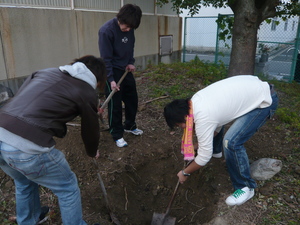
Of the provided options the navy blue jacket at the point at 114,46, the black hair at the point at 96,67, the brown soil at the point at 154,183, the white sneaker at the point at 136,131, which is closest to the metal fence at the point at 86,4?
the navy blue jacket at the point at 114,46

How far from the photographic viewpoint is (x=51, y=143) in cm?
181

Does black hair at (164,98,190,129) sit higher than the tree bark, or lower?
lower

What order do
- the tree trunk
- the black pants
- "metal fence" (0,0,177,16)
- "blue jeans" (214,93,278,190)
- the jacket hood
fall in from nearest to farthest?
the jacket hood < "blue jeans" (214,93,278,190) < the black pants < the tree trunk < "metal fence" (0,0,177,16)

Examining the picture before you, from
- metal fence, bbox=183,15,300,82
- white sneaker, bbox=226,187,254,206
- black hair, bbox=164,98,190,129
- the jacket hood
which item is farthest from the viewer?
metal fence, bbox=183,15,300,82

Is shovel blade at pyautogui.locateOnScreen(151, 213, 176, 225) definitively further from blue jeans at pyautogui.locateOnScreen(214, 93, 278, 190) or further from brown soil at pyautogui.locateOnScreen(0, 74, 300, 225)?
blue jeans at pyautogui.locateOnScreen(214, 93, 278, 190)

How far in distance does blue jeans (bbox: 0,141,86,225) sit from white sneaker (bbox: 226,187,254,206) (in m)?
1.53

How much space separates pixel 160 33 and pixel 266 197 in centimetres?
753

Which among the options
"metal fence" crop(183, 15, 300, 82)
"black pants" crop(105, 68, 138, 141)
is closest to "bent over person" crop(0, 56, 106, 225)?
"black pants" crop(105, 68, 138, 141)

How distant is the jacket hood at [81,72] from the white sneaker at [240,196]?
1.85 metres

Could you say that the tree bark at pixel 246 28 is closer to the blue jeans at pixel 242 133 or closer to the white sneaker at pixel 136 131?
the white sneaker at pixel 136 131

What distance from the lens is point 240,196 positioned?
9.11 ft

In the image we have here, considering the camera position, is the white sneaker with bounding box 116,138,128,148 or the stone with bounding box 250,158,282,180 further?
the white sneaker with bounding box 116,138,128,148

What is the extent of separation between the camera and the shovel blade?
9.69 feet

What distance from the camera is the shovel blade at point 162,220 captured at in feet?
9.69
